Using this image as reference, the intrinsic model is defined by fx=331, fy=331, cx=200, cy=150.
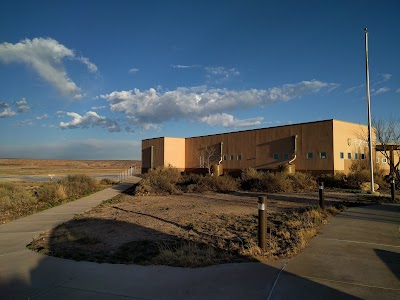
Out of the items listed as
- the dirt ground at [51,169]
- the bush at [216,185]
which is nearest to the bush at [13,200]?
the bush at [216,185]

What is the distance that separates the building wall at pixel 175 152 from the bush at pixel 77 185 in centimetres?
1543

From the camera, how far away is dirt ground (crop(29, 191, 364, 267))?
249 inches

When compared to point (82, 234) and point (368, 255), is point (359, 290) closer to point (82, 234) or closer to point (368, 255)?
point (368, 255)

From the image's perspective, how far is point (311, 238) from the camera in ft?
24.5

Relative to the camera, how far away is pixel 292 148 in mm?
26922

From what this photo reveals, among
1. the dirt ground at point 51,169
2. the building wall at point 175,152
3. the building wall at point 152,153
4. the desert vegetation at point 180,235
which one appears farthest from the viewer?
the dirt ground at point 51,169

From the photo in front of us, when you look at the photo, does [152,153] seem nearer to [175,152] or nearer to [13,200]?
[175,152]

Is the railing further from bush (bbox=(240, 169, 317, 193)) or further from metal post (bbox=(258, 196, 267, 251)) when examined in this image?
metal post (bbox=(258, 196, 267, 251))

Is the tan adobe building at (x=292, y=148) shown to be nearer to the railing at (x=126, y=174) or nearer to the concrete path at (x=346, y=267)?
the railing at (x=126, y=174)

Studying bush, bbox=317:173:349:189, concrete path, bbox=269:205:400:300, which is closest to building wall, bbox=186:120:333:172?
bush, bbox=317:173:349:189

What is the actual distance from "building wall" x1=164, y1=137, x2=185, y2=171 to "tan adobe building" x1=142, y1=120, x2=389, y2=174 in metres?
3.73

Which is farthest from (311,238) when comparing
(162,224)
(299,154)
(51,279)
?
(299,154)

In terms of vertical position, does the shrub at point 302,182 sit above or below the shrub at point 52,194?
above

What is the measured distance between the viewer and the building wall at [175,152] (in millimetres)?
40091
